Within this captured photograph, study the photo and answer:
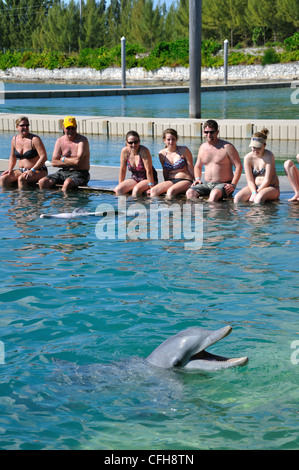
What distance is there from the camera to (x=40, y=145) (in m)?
10.6

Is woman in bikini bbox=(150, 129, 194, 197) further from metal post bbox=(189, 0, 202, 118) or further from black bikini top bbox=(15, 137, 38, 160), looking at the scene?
metal post bbox=(189, 0, 202, 118)

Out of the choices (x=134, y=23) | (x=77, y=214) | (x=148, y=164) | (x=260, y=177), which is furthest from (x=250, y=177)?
(x=134, y=23)

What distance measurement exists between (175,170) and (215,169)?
666 mm

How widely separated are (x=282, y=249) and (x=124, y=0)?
91022 mm

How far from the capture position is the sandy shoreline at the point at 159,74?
56.7 metres

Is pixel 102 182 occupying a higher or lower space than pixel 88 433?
higher

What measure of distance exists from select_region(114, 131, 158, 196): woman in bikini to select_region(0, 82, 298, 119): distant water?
12.4m

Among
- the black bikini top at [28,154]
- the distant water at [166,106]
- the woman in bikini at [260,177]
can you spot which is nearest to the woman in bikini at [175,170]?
the woman in bikini at [260,177]

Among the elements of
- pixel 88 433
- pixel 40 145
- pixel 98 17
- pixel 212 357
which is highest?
pixel 98 17

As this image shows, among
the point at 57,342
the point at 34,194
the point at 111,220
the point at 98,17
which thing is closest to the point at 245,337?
the point at 57,342

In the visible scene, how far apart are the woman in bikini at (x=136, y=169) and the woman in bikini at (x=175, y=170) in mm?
178

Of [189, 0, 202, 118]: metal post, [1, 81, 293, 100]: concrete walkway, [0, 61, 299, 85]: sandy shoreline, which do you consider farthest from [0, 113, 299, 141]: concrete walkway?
[0, 61, 299, 85]: sandy shoreline

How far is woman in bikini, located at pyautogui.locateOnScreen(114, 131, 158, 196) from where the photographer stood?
9727 millimetres

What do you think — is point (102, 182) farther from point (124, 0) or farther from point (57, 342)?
point (124, 0)
